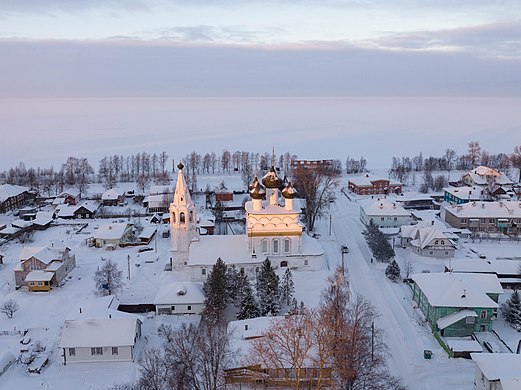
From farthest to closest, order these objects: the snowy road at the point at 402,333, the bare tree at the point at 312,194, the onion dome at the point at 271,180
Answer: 1. the bare tree at the point at 312,194
2. the onion dome at the point at 271,180
3. the snowy road at the point at 402,333

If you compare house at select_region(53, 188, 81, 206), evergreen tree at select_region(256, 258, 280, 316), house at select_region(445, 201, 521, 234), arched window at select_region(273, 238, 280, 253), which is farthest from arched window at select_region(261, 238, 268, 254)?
house at select_region(53, 188, 81, 206)

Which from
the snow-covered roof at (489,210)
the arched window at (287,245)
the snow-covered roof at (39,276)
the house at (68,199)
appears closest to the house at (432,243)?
the snow-covered roof at (489,210)

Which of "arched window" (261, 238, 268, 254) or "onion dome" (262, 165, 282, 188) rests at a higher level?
"onion dome" (262, 165, 282, 188)

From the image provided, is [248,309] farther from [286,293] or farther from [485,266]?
[485,266]

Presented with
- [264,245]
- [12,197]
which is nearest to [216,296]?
[264,245]

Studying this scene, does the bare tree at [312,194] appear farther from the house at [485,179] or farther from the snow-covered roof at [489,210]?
the house at [485,179]

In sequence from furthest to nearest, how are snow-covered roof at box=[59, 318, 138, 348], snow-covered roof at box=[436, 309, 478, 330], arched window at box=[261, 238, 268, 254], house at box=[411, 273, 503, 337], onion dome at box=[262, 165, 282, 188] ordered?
onion dome at box=[262, 165, 282, 188] < arched window at box=[261, 238, 268, 254] < house at box=[411, 273, 503, 337] < snow-covered roof at box=[436, 309, 478, 330] < snow-covered roof at box=[59, 318, 138, 348]

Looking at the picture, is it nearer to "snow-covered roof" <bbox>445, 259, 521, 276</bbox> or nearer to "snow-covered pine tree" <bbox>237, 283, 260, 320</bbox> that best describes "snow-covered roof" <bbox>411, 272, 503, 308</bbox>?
"snow-covered roof" <bbox>445, 259, 521, 276</bbox>
